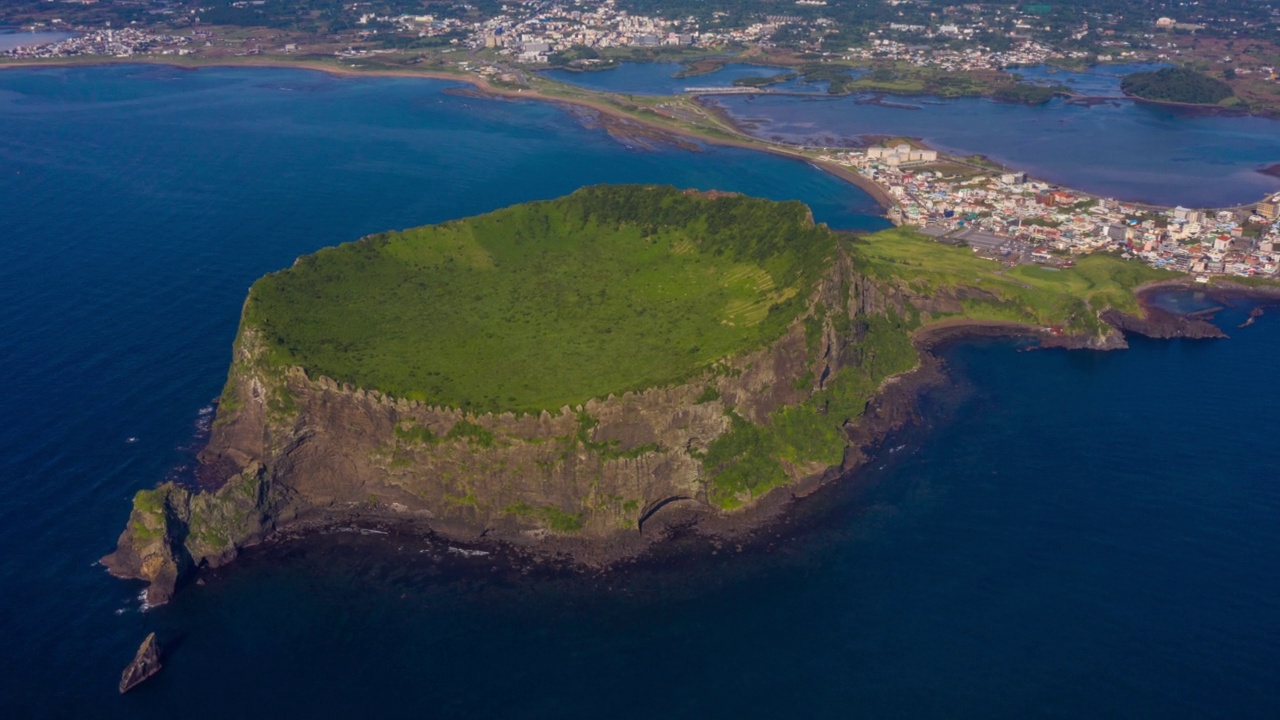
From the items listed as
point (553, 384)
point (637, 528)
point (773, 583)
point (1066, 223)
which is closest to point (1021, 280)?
point (1066, 223)

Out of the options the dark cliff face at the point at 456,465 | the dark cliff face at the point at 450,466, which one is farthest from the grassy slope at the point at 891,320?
the dark cliff face at the point at 456,465

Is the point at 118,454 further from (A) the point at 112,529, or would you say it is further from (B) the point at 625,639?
(B) the point at 625,639

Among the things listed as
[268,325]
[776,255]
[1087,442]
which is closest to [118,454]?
[268,325]

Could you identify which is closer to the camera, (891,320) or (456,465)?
(456,465)

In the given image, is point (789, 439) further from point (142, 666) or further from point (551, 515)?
point (142, 666)

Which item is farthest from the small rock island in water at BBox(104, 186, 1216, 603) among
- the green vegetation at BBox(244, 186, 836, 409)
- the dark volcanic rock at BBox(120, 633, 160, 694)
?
the dark volcanic rock at BBox(120, 633, 160, 694)

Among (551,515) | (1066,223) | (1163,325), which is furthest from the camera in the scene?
(1066,223)

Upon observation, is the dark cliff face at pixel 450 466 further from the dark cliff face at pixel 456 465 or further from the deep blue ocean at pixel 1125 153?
the deep blue ocean at pixel 1125 153
